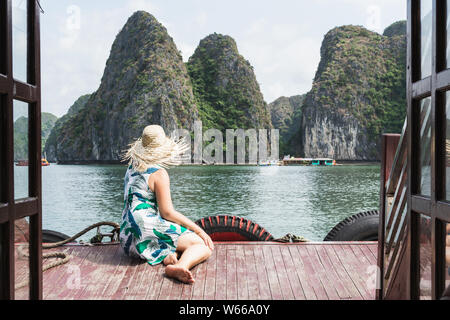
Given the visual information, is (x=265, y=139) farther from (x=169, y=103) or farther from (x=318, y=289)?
(x=318, y=289)

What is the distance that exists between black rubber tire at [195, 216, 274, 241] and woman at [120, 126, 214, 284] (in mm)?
579

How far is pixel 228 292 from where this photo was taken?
6.99ft

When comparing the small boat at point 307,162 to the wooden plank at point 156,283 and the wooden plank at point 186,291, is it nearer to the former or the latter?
the wooden plank at point 156,283

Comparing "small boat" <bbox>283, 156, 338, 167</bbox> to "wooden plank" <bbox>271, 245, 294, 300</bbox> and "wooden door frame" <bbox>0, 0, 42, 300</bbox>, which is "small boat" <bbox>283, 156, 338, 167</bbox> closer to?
"wooden plank" <bbox>271, 245, 294, 300</bbox>

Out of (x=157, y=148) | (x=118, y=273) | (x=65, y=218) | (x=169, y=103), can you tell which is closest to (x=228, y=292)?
(x=118, y=273)

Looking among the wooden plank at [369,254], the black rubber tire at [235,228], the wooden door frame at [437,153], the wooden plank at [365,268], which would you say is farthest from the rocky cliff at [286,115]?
the wooden door frame at [437,153]

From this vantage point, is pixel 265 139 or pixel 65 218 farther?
pixel 265 139

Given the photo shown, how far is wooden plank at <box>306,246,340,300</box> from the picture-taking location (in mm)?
2107

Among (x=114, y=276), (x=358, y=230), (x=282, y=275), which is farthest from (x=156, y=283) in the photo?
(x=358, y=230)

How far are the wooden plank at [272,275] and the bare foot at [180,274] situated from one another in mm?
451

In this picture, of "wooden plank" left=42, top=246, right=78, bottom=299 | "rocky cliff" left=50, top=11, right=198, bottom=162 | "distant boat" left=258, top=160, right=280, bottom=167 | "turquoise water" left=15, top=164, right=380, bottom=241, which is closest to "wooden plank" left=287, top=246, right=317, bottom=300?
"wooden plank" left=42, top=246, right=78, bottom=299

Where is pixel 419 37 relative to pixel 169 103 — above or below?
below

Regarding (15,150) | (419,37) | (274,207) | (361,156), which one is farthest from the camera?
(361,156)
